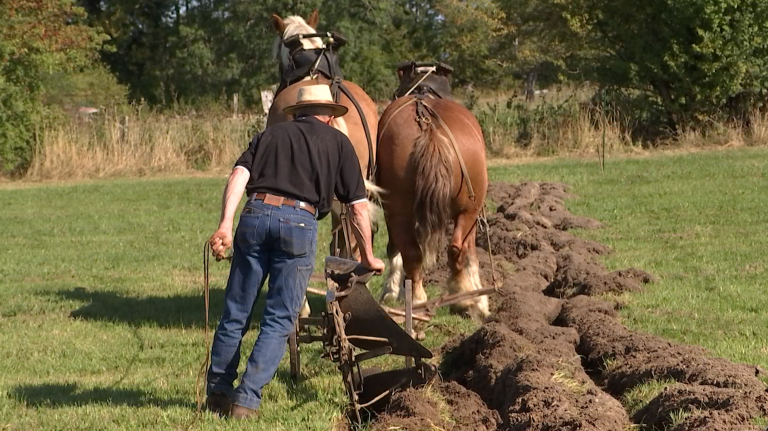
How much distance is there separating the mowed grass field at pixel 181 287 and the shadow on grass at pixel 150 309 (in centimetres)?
2

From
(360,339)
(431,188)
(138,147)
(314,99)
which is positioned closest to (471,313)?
(431,188)

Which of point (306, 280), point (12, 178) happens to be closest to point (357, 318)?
point (306, 280)

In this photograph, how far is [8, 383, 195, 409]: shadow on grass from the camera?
6.24 metres

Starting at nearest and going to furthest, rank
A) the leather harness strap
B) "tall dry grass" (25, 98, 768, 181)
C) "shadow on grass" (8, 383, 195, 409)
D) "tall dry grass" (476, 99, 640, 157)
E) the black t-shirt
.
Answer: the black t-shirt, "shadow on grass" (8, 383, 195, 409), the leather harness strap, "tall dry grass" (476, 99, 640, 157), "tall dry grass" (25, 98, 768, 181)

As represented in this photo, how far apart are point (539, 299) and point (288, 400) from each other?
2.86m

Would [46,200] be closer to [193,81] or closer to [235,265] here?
[235,265]

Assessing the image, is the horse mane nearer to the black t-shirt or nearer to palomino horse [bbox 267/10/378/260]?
palomino horse [bbox 267/10/378/260]

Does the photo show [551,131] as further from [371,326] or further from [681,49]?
[371,326]

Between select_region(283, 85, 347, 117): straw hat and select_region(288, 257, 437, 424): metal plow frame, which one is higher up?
select_region(283, 85, 347, 117): straw hat

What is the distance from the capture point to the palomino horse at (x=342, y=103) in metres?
8.61

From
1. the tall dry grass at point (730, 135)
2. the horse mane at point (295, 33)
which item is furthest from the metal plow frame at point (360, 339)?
the tall dry grass at point (730, 135)

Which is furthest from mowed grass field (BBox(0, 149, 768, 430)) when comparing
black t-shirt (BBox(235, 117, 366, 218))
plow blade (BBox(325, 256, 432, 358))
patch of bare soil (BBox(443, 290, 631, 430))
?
black t-shirt (BBox(235, 117, 366, 218))

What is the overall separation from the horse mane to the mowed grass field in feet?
8.35

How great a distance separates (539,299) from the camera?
27.0 feet
